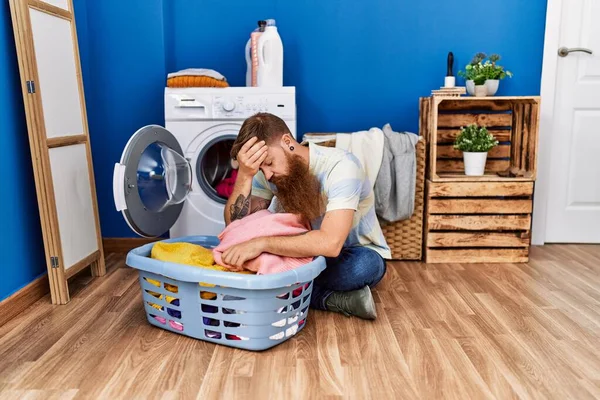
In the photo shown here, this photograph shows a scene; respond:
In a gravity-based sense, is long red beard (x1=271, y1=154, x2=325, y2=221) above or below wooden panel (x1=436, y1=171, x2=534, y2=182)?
above

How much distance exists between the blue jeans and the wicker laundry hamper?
714 mm

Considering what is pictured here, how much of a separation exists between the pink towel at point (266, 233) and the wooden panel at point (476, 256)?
43.5 inches

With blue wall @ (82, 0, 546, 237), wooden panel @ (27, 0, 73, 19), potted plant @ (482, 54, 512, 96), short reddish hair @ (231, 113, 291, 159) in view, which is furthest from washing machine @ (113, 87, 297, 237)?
potted plant @ (482, 54, 512, 96)

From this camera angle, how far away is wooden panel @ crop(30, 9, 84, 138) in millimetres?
2111

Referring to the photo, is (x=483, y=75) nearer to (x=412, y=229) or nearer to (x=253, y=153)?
(x=412, y=229)

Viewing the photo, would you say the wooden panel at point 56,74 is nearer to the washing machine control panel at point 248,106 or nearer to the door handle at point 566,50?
the washing machine control panel at point 248,106

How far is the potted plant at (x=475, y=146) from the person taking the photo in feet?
9.12

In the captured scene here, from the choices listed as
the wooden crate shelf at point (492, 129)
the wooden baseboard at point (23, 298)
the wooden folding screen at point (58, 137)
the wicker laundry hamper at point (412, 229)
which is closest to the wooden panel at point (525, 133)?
the wooden crate shelf at point (492, 129)

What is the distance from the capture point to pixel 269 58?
2732mm

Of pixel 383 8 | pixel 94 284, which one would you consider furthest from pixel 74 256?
pixel 383 8

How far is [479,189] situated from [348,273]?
105 cm

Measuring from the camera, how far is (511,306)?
2105 mm

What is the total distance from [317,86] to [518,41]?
1.08 m

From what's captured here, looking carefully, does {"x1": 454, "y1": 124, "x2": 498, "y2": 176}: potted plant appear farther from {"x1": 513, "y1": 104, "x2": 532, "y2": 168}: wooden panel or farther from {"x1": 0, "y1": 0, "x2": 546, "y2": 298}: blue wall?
{"x1": 0, "y1": 0, "x2": 546, "y2": 298}: blue wall
